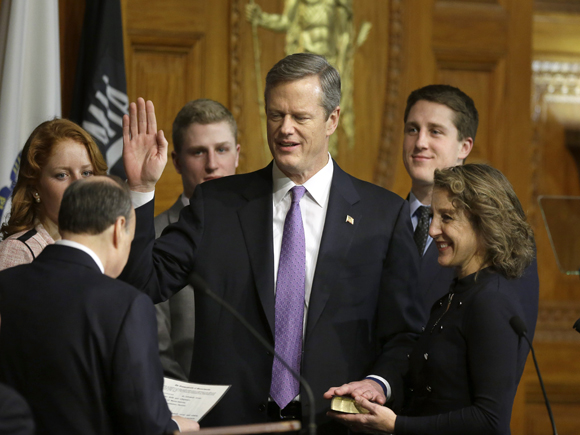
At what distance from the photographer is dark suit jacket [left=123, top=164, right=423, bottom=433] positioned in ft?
7.27

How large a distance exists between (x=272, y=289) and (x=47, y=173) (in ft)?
3.20

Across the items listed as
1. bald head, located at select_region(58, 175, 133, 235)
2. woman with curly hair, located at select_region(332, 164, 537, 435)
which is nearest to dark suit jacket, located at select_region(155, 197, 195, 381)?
woman with curly hair, located at select_region(332, 164, 537, 435)

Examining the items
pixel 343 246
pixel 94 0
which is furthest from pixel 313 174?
pixel 94 0

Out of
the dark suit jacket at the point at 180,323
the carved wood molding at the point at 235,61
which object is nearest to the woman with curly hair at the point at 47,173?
the dark suit jacket at the point at 180,323

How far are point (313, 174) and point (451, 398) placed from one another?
0.84 meters

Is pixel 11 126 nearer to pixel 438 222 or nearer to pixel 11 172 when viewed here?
pixel 11 172

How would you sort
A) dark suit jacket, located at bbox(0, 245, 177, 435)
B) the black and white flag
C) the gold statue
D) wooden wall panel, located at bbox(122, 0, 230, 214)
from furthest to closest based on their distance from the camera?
the gold statue < wooden wall panel, located at bbox(122, 0, 230, 214) < the black and white flag < dark suit jacket, located at bbox(0, 245, 177, 435)

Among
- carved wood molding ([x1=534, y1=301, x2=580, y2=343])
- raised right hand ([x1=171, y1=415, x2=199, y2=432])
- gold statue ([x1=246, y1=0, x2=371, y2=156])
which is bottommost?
carved wood molding ([x1=534, y1=301, x2=580, y2=343])

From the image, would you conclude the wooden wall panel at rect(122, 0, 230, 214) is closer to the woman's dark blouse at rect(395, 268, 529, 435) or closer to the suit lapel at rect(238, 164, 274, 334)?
the suit lapel at rect(238, 164, 274, 334)

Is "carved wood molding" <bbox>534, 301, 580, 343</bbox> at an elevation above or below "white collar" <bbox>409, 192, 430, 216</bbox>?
below

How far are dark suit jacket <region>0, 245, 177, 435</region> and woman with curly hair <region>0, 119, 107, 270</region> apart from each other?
839 millimetres

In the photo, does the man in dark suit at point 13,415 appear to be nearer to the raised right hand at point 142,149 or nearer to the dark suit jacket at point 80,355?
the dark suit jacket at point 80,355

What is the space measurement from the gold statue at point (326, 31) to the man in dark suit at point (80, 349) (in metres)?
2.68

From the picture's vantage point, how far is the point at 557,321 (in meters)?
4.65
